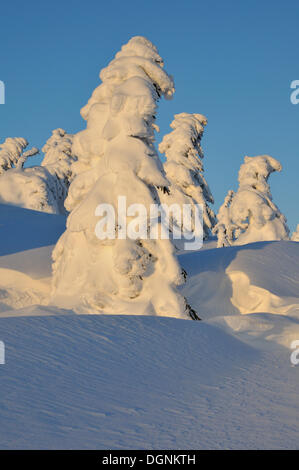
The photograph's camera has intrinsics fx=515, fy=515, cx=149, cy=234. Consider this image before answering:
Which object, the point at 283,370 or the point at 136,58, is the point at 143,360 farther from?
the point at 136,58

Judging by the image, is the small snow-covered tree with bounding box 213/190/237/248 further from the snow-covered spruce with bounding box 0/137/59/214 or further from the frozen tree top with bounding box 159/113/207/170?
the snow-covered spruce with bounding box 0/137/59/214

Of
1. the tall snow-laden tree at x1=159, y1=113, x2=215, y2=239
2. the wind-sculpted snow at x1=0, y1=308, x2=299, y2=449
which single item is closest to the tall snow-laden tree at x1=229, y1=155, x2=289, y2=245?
the tall snow-laden tree at x1=159, y1=113, x2=215, y2=239

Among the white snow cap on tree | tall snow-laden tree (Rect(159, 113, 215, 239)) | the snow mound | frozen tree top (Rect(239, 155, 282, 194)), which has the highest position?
tall snow-laden tree (Rect(159, 113, 215, 239))

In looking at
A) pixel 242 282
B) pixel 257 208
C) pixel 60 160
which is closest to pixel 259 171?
pixel 257 208

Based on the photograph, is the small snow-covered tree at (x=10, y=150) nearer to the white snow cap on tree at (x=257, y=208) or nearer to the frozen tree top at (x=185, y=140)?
the frozen tree top at (x=185, y=140)

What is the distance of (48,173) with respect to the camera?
35.7 meters

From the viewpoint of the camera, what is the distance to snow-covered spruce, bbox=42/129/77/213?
37.8 m

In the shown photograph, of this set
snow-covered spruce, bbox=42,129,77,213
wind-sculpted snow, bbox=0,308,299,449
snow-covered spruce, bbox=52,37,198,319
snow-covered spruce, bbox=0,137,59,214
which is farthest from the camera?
snow-covered spruce, bbox=42,129,77,213

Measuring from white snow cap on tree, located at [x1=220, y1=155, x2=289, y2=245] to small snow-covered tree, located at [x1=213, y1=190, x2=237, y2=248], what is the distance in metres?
0.71

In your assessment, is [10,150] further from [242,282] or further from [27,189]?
[242,282]

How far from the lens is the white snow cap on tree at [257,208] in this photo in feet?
77.9

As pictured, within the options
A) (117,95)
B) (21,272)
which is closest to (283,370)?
(117,95)

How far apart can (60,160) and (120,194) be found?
3013 centimetres

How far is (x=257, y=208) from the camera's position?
23.6 m
